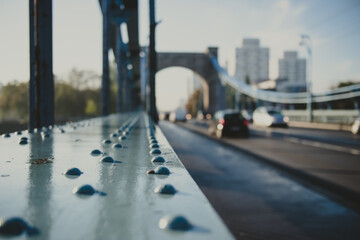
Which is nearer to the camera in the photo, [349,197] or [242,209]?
[242,209]

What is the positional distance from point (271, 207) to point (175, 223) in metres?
3.78

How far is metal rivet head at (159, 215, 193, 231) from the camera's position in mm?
674

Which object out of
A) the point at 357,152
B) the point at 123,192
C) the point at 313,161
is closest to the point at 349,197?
the point at 313,161

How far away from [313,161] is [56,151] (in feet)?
22.7

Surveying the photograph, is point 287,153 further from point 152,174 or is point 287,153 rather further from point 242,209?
point 152,174

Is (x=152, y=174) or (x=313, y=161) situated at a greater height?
(x=152, y=174)

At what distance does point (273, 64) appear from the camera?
582ft

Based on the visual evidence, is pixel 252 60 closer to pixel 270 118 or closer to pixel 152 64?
pixel 270 118

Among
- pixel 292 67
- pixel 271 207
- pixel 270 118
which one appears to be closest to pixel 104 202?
pixel 271 207

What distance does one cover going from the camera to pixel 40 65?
3.75m

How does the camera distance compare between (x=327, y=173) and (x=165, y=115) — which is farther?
(x=165, y=115)

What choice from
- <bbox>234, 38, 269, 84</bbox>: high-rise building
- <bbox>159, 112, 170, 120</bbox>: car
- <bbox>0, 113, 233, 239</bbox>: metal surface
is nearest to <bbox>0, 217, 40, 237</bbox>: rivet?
<bbox>0, 113, 233, 239</bbox>: metal surface

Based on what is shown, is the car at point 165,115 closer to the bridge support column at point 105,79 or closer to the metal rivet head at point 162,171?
the bridge support column at point 105,79

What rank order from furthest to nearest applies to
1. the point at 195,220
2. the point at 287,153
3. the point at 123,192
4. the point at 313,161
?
the point at 287,153 < the point at 313,161 < the point at 123,192 < the point at 195,220
